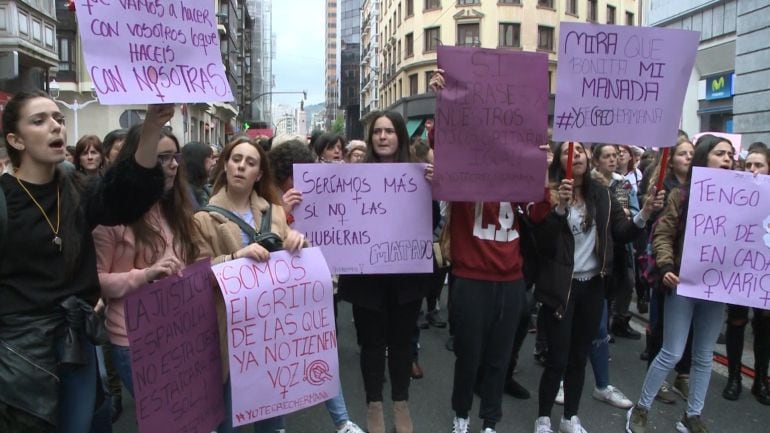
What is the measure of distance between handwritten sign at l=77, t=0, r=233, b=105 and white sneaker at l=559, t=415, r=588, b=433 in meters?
2.95

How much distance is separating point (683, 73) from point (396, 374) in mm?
2497

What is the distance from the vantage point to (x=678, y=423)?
4133mm

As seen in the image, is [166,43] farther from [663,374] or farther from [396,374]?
[663,374]

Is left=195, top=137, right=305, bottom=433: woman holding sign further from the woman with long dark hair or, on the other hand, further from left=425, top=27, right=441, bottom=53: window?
left=425, top=27, right=441, bottom=53: window

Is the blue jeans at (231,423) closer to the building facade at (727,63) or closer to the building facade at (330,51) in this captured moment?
the building facade at (727,63)

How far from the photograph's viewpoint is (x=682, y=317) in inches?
151

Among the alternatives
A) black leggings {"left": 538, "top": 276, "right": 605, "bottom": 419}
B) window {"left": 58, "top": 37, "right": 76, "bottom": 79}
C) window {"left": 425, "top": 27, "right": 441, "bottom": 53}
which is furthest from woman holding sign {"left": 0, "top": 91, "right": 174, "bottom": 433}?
window {"left": 425, "top": 27, "right": 441, "bottom": 53}

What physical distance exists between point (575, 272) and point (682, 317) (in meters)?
0.70

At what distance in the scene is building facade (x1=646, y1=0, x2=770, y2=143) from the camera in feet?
34.0

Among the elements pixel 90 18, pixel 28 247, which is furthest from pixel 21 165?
pixel 90 18

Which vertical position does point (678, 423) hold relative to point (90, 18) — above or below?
below

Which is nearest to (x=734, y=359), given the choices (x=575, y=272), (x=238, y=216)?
(x=575, y=272)

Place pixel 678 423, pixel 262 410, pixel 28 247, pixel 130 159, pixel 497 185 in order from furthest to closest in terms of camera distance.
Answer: pixel 678 423, pixel 497 185, pixel 262 410, pixel 130 159, pixel 28 247

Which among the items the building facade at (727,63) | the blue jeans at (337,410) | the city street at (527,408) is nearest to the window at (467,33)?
the building facade at (727,63)
